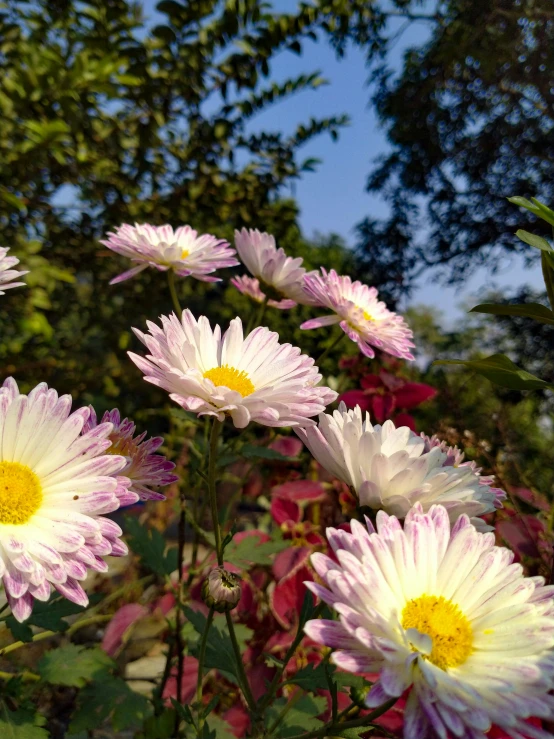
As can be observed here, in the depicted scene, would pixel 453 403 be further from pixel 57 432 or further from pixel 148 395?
pixel 148 395

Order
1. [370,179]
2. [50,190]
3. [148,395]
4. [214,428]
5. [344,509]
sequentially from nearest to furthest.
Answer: [214,428] < [344,509] < [50,190] < [148,395] < [370,179]

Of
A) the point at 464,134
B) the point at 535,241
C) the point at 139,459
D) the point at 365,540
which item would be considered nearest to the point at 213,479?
A: the point at 139,459

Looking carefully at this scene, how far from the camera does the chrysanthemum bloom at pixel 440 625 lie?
415mm

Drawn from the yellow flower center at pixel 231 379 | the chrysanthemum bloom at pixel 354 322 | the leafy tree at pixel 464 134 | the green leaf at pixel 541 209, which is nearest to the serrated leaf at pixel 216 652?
the yellow flower center at pixel 231 379

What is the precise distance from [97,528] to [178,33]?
Result: 1.97m

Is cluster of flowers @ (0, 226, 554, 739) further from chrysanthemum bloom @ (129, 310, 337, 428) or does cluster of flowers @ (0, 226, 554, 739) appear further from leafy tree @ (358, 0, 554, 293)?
leafy tree @ (358, 0, 554, 293)

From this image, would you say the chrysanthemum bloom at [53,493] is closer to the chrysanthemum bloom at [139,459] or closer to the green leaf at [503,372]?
the chrysanthemum bloom at [139,459]

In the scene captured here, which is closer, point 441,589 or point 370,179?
point 441,589

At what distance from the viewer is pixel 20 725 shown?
729 millimetres

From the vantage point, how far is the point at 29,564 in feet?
1.59

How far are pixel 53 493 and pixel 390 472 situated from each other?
36 centimetres

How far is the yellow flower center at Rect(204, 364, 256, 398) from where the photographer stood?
68 cm

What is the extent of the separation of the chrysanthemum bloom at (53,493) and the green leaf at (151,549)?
448 mm

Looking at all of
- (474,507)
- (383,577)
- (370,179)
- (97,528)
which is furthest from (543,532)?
(370,179)
